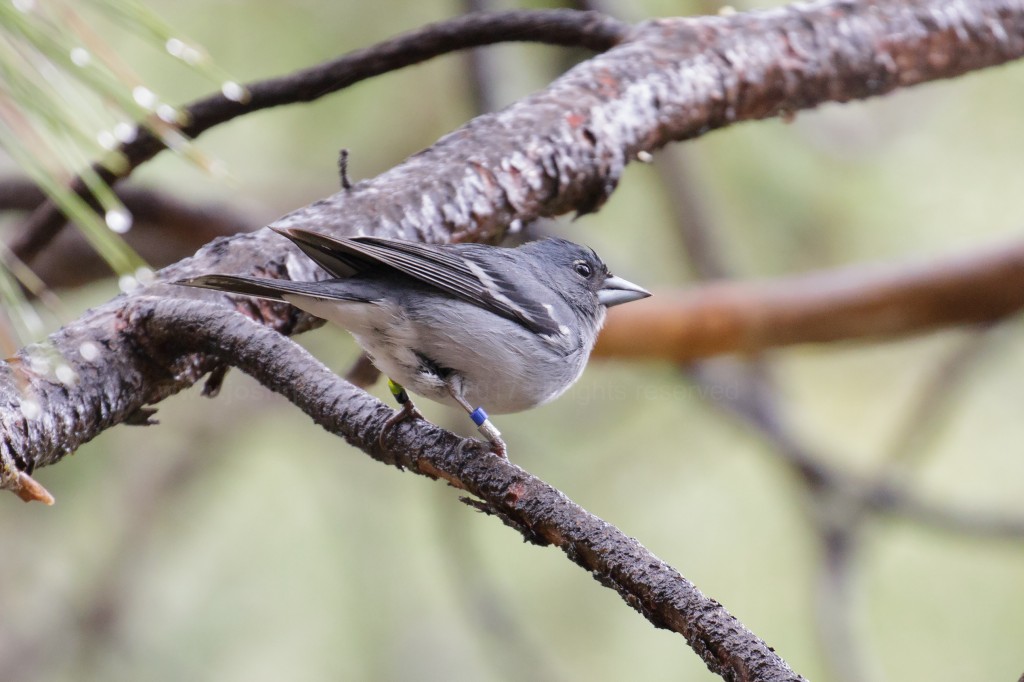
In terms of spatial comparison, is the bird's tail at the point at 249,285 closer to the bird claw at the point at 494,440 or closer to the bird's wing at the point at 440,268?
the bird's wing at the point at 440,268

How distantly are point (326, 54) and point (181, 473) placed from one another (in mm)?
1990

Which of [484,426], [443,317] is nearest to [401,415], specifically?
[484,426]

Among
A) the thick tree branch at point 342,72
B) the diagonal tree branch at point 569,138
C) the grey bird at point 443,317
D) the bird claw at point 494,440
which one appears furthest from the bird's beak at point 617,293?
the bird claw at point 494,440

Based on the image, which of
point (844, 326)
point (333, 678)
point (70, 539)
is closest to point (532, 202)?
point (844, 326)

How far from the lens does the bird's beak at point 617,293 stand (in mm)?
2729

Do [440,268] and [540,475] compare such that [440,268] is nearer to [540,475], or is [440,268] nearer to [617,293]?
[617,293]

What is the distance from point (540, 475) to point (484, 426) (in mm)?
2808

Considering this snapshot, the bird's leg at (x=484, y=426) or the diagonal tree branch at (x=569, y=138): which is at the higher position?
the diagonal tree branch at (x=569, y=138)

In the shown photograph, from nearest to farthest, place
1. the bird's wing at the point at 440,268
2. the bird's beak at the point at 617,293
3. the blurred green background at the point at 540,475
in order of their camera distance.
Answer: the bird's wing at the point at 440,268
the bird's beak at the point at 617,293
the blurred green background at the point at 540,475

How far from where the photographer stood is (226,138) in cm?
439

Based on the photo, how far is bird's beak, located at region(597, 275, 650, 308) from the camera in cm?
273

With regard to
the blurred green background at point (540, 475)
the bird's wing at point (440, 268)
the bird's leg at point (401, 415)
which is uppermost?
the bird's wing at point (440, 268)

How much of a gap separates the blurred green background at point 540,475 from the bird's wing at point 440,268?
71.5 inches

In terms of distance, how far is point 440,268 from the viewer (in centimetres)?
197
